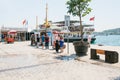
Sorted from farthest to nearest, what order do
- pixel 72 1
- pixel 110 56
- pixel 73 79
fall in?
pixel 72 1
pixel 110 56
pixel 73 79

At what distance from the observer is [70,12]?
16.9 metres

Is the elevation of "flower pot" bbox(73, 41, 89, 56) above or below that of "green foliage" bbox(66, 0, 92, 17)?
below

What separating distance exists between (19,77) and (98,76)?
122 inches

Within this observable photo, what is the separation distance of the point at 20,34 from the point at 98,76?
49.5 metres

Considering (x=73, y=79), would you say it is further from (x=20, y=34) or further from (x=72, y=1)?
(x=20, y=34)

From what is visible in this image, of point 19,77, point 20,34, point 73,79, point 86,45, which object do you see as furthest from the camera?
point 20,34

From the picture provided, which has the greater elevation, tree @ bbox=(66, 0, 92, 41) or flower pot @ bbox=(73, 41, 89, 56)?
tree @ bbox=(66, 0, 92, 41)

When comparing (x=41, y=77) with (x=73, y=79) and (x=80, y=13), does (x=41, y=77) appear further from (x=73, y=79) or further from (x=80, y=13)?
(x=80, y=13)

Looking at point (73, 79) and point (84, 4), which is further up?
point (84, 4)

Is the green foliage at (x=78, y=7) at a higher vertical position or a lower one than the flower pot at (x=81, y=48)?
higher

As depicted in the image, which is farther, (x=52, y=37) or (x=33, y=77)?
(x=52, y=37)

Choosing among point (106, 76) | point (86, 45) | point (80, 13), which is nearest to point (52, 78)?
point (106, 76)

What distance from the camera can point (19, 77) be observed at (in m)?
8.64

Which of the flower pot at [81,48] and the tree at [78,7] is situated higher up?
the tree at [78,7]
